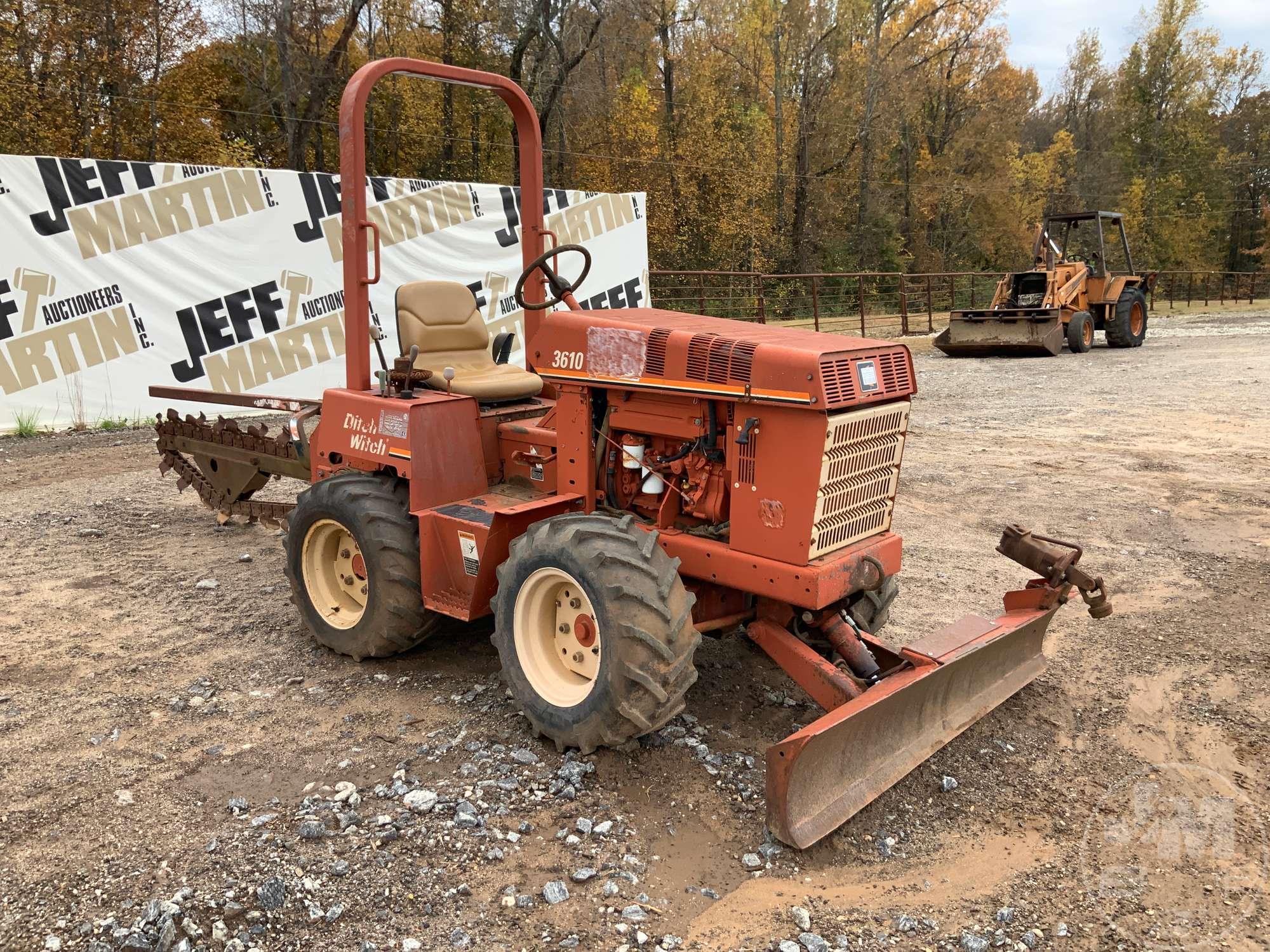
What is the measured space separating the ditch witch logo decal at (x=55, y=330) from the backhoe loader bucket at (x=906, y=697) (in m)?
9.05

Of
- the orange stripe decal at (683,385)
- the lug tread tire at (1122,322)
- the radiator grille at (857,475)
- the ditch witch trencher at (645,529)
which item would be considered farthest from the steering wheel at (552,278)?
the lug tread tire at (1122,322)

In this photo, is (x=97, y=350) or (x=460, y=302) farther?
(x=97, y=350)

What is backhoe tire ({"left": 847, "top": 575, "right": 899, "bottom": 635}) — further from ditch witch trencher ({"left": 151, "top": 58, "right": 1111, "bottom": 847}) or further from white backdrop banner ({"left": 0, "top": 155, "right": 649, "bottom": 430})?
white backdrop banner ({"left": 0, "top": 155, "right": 649, "bottom": 430})

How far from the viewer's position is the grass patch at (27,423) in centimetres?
976

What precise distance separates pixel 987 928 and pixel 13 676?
4.16 m

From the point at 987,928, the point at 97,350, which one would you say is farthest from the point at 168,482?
the point at 987,928

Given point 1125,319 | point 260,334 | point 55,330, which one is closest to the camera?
point 55,330

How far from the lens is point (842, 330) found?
21953 mm

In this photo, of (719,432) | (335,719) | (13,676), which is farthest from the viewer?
(13,676)

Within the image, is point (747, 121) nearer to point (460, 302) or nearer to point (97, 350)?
point (97, 350)

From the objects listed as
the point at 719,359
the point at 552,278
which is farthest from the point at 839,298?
the point at 719,359

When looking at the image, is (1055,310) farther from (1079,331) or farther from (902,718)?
(902,718)

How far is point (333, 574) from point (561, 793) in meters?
1.90

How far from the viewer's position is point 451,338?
17.1 ft
